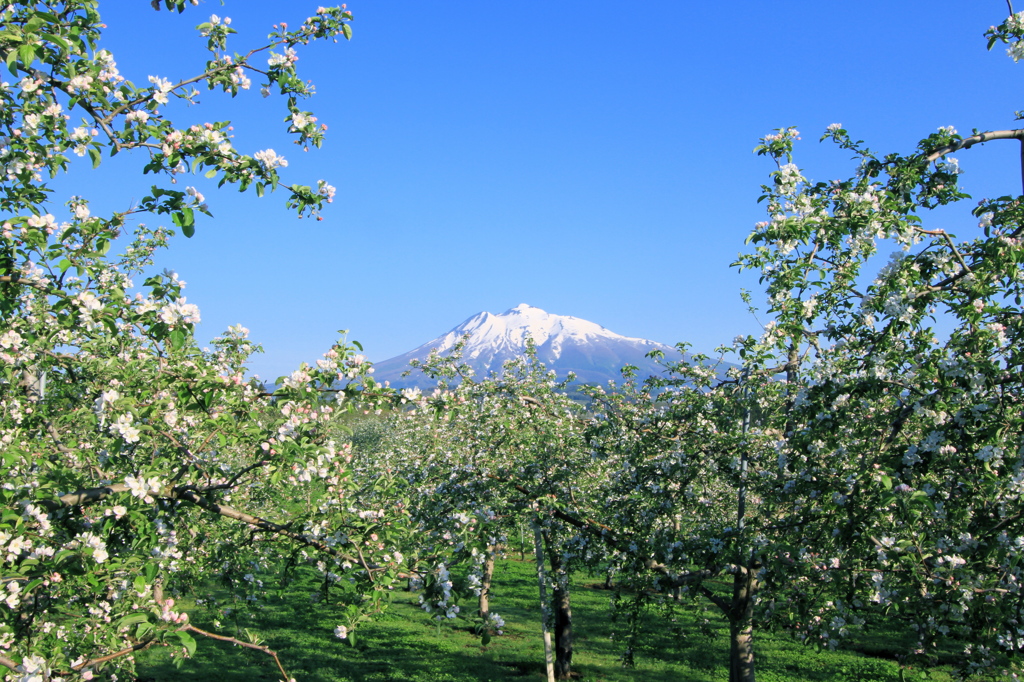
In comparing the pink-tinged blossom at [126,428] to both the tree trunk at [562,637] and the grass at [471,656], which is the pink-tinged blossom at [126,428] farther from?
the tree trunk at [562,637]

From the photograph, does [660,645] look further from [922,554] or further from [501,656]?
[922,554]

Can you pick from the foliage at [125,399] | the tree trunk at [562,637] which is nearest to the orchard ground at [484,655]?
the tree trunk at [562,637]

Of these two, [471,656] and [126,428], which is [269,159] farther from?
[471,656]

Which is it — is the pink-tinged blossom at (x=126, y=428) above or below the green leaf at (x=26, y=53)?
below

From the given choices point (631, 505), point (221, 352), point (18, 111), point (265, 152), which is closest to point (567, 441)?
point (631, 505)

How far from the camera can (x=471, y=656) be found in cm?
1747

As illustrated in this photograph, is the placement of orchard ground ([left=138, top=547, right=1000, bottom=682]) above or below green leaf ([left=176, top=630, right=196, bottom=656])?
below

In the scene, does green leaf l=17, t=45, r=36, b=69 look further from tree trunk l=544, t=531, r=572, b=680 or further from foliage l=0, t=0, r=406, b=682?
tree trunk l=544, t=531, r=572, b=680

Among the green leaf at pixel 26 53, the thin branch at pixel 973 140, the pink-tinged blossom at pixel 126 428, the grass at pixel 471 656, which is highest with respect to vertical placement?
the thin branch at pixel 973 140

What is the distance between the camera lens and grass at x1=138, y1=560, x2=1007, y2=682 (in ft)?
50.8

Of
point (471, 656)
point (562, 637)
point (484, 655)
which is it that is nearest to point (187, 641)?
point (562, 637)

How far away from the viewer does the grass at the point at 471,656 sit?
15.5 meters

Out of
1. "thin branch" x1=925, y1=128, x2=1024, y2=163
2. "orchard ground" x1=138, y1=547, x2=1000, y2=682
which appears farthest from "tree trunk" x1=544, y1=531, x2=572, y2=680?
"thin branch" x1=925, y1=128, x2=1024, y2=163

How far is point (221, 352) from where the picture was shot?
8.55 m
